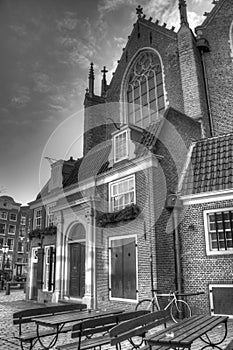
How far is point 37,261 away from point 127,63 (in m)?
14.8

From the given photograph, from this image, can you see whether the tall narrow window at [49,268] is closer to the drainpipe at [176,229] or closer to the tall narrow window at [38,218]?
the tall narrow window at [38,218]

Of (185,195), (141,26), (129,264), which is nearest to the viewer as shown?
(185,195)

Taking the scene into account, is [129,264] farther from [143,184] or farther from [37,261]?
[37,261]

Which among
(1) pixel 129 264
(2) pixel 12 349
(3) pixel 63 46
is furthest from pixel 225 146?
(2) pixel 12 349

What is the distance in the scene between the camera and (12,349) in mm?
6895

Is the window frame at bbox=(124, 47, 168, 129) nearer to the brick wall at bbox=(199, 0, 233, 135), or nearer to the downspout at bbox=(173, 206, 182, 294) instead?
the brick wall at bbox=(199, 0, 233, 135)

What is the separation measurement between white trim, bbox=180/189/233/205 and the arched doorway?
6053 millimetres

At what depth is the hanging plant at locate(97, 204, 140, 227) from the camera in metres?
12.4

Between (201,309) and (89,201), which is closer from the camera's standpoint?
(201,309)

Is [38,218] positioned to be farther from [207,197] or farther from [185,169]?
[207,197]

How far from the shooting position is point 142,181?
12641mm

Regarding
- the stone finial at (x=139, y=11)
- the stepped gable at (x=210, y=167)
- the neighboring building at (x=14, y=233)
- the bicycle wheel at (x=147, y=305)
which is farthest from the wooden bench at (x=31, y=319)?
the neighboring building at (x=14, y=233)

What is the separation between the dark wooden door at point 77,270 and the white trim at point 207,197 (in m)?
6.23

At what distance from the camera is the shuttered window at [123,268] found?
12258 millimetres
